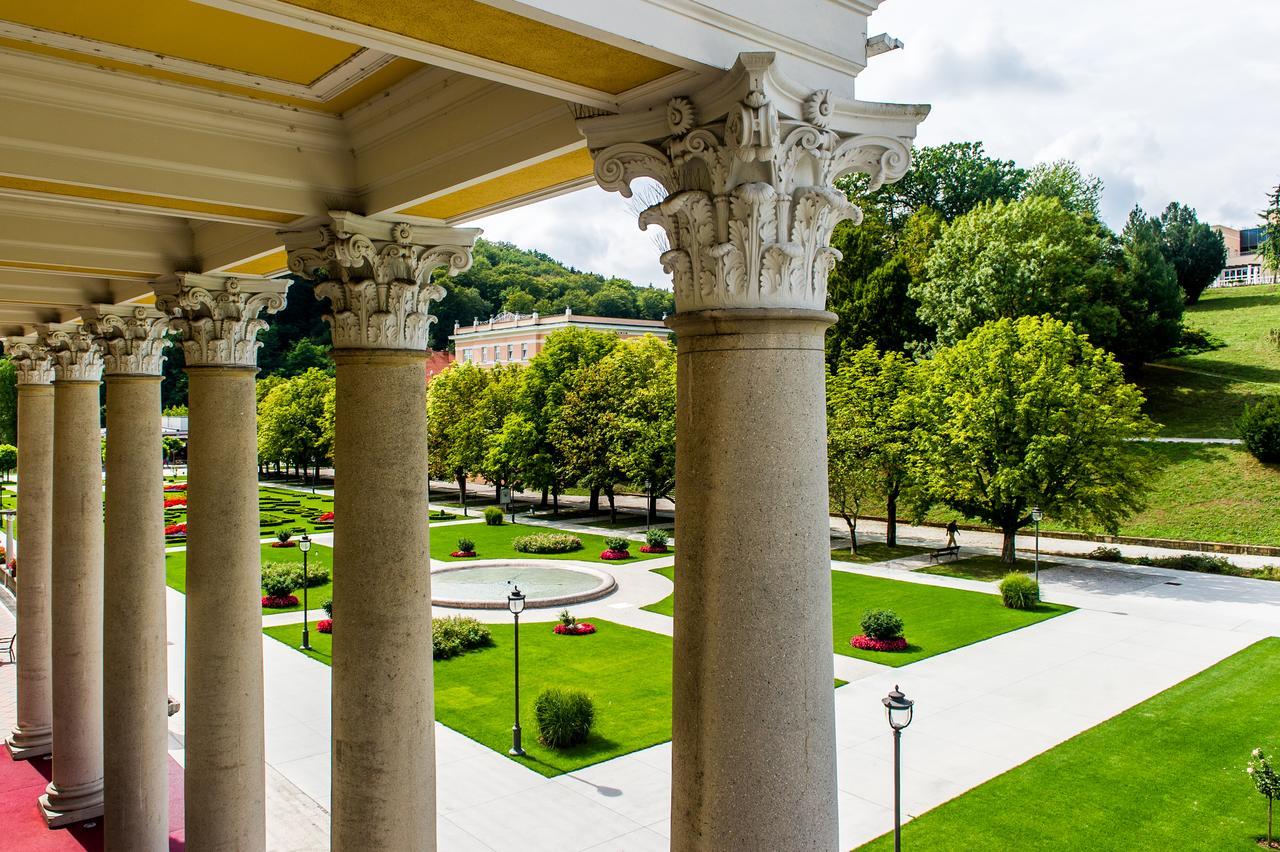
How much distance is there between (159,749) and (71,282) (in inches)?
227

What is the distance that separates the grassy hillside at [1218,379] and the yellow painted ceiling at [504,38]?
54.2 m

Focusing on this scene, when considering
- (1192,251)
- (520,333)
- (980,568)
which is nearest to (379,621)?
(980,568)

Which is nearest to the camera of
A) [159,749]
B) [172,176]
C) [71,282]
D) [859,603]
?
[172,176]

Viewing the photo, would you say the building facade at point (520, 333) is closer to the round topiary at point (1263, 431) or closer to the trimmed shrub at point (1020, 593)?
the round topiary at point (1263, 431)

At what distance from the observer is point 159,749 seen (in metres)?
10.5

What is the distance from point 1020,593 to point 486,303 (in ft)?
296

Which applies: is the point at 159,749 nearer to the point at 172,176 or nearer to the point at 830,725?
the point at 172,176

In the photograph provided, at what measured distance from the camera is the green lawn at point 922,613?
2514 cm

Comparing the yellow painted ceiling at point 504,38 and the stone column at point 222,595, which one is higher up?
the yellow painted ceiling at point 504,38

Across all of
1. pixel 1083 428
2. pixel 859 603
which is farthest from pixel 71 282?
pixel 1083 428

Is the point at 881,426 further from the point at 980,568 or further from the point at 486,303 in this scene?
the point at 486,303

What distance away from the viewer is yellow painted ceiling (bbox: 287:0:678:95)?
3660 mm

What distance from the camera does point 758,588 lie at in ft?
13.3

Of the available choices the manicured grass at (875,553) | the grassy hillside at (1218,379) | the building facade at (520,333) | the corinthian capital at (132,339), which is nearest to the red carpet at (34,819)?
the corinthian capital at (132,339)
